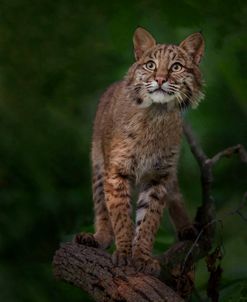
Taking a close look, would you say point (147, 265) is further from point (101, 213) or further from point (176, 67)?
point (176, 67)

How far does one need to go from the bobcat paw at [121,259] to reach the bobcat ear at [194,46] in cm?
85

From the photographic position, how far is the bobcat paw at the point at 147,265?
402 centimetres

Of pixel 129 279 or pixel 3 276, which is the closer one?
pixel 129 279

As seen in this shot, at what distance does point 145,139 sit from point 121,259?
1.78 ft

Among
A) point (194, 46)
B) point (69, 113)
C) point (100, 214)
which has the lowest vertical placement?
point (100, 214)

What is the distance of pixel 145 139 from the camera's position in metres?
4.26

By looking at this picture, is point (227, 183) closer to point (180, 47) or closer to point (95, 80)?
point (95, 80)

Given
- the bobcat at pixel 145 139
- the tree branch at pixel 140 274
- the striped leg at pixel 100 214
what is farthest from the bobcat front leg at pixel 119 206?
the striped leg at pixel 100 214

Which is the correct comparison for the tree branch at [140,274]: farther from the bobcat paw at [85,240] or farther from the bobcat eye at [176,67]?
the bobcat eye at [176,67]

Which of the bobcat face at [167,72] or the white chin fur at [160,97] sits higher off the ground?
the bobcat face at [167,72]

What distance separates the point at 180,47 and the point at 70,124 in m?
2.13

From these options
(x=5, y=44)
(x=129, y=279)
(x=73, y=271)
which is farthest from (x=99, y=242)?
(x=5, y=44)

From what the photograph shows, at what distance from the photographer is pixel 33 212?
6.18m

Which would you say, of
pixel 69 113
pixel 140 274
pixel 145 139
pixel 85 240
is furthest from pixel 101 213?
pixel 69 113
